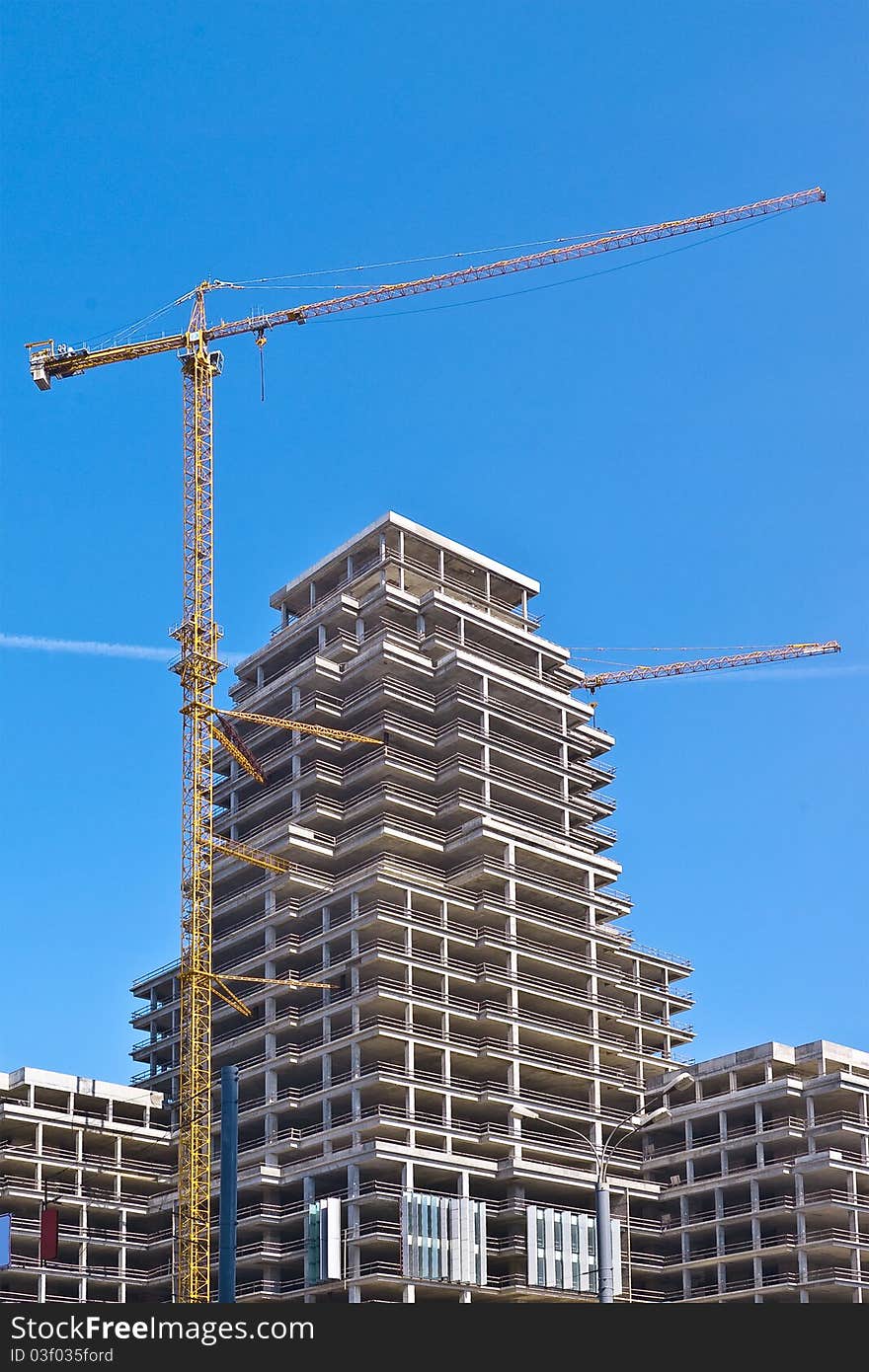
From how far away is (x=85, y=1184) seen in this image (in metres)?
136

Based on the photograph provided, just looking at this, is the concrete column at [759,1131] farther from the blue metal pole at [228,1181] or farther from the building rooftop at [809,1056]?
the blue metal pole at [228,1181]

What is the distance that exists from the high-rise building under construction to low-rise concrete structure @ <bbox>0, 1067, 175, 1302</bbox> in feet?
30.3

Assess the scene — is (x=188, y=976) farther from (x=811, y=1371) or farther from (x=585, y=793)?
(x=811, y=1371)

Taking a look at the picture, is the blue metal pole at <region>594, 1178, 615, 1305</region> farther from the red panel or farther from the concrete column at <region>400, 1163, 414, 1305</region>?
the concrete column at <region>400, 1163, 414, 1305</region>

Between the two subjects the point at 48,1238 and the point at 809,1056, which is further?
the point at 809,1056

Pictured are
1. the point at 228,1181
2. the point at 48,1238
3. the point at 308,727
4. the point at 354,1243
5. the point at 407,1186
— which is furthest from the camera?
the point at 308,727

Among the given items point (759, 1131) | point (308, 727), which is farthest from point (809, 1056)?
point (308, 727)

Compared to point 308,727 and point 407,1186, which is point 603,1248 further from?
point 308,727

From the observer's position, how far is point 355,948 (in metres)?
132

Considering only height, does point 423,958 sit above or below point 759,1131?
above

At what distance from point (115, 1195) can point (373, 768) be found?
38.9 metres

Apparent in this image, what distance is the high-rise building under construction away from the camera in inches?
4860

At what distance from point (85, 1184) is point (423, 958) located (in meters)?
32.4

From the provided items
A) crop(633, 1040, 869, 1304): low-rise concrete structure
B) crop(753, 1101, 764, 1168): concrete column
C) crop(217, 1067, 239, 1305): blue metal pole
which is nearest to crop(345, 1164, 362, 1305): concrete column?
crop(633, 1040, 869, 1304): low-rise concrete structure
